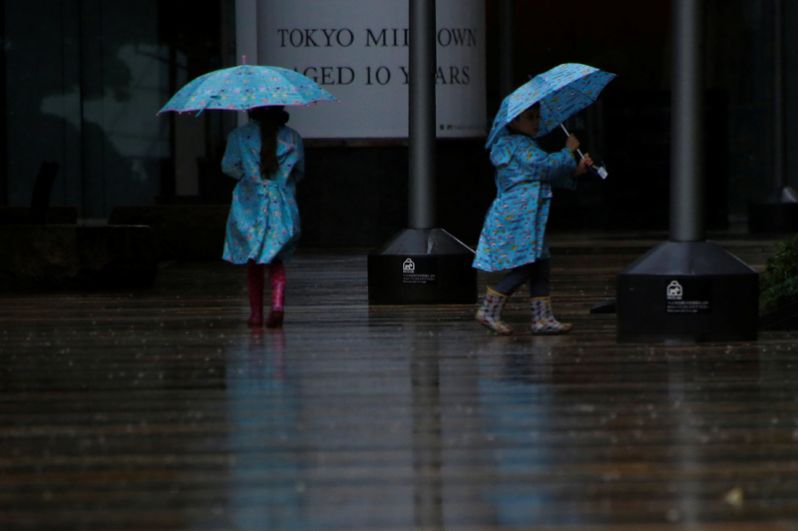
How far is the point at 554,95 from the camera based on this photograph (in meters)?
12.6

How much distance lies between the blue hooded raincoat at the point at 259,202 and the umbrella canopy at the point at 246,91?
0.85ft

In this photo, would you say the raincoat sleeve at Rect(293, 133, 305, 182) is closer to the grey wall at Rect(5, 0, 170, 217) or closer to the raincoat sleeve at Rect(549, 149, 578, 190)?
the raincoat sleeve at Rect(549, 149, 578, 190)

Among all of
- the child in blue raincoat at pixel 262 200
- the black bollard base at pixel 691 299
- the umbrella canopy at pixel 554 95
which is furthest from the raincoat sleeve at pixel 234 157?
the black bollard base at pixel 691 299

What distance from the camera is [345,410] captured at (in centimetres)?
834

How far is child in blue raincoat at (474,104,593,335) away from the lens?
11.9 metres

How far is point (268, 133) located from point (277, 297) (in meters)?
1.02

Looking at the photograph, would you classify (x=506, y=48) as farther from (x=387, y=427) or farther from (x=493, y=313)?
(x=387, y=427)

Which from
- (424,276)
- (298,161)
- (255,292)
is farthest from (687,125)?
(424,276)

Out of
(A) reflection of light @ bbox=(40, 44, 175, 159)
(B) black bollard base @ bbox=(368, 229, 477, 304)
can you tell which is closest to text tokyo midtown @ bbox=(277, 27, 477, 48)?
(A) reflection of light @ bbox=(40, 44, 175, 159)

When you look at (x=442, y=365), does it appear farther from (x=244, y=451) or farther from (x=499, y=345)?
(x=244, y=451)

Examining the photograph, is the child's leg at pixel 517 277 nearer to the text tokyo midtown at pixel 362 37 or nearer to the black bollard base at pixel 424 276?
the black bollard base at pixel 424 276

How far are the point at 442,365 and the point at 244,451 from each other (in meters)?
2.99

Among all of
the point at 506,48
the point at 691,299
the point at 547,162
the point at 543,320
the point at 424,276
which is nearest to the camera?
the point at 691,299

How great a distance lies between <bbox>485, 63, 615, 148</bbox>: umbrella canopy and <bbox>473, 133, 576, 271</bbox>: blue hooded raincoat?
0.17 meters
